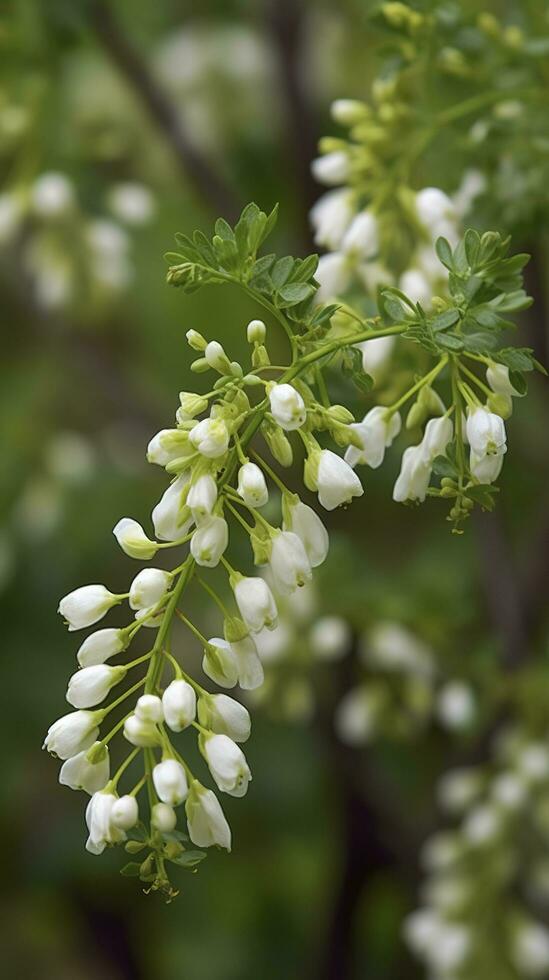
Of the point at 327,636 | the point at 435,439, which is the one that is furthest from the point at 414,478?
the point at 327,636

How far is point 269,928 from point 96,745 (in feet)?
3.92

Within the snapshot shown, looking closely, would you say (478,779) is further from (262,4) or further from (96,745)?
(262,4)

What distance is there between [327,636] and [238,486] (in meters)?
0.46

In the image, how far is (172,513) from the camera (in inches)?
19.9

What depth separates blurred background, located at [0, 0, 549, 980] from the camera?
3.33 ft

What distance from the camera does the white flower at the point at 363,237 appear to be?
0.70 meters

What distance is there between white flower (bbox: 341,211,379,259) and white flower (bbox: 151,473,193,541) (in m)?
0.25

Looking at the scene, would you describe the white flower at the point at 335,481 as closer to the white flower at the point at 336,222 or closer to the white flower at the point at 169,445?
the white flower at the point at 169,445

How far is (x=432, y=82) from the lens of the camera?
0.74 m

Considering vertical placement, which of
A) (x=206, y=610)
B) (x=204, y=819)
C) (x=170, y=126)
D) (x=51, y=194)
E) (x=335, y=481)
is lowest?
(x=204, y=819)

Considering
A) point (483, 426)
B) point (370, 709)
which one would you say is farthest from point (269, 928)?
→ point (483, 426)

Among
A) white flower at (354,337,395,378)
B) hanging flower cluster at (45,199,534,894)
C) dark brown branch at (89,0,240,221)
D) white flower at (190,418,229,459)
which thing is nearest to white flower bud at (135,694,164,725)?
hanging flower cluster at (45,199,534,894)

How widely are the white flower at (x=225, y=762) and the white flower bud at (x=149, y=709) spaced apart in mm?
32

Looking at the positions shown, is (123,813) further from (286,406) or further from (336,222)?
(336,222)
